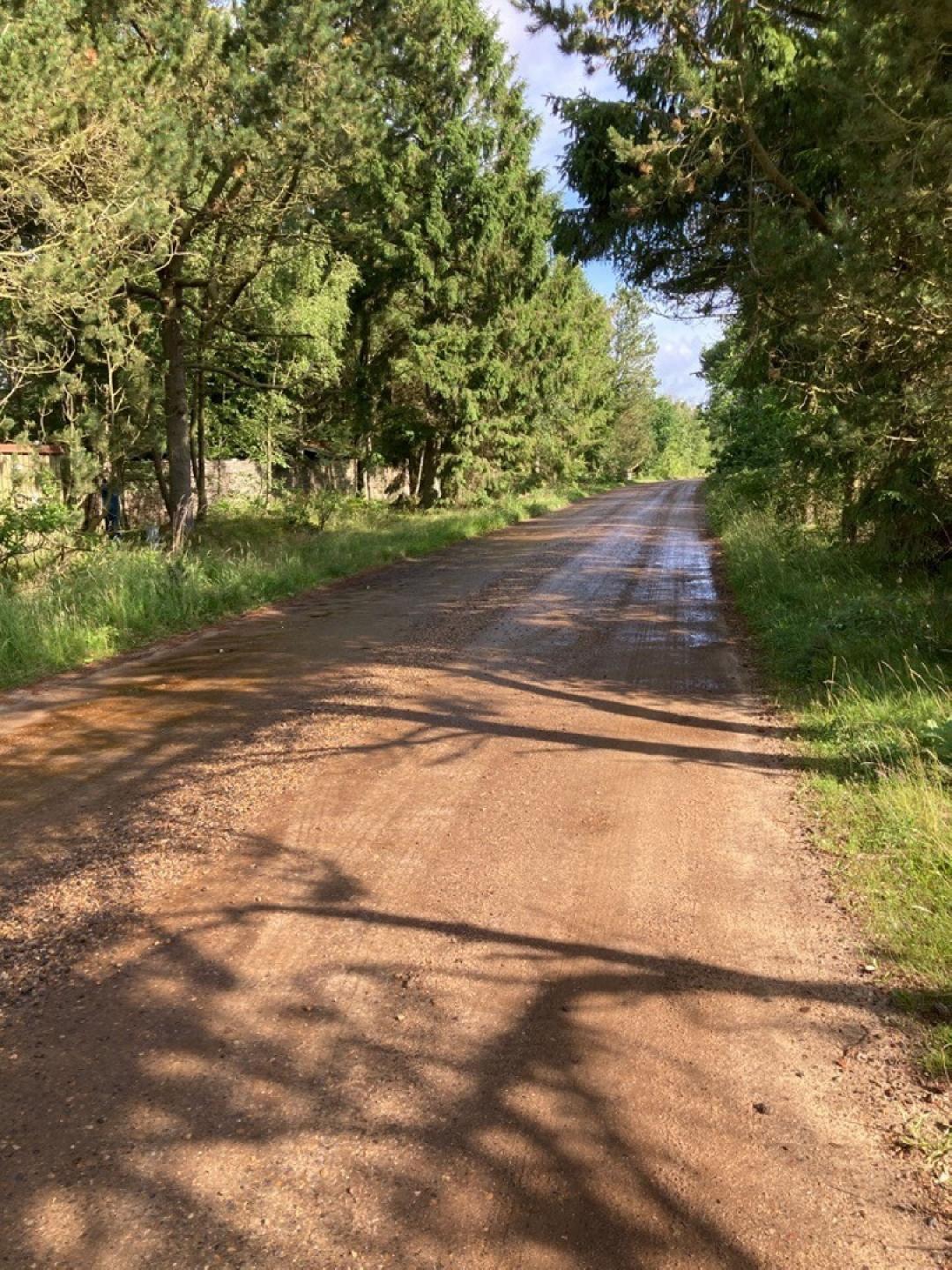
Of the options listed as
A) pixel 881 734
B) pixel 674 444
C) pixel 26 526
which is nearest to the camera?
pixel 881 734

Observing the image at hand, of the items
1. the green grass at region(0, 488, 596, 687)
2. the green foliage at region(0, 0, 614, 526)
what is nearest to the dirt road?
the green grass at region(0, 488, 596, 687)

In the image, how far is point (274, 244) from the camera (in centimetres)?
1714

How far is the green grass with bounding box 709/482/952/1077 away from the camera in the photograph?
369cm

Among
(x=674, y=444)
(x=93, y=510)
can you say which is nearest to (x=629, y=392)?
(x=674, y=444)

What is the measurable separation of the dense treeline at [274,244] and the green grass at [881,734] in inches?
217

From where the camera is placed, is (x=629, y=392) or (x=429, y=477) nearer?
(x=429, y=477)

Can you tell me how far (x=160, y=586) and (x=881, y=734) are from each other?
9167 millimetres

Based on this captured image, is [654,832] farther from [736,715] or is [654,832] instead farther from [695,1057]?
[736,715]

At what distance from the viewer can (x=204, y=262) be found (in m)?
18.4

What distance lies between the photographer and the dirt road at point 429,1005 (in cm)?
235

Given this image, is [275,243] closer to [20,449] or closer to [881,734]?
[20,449]

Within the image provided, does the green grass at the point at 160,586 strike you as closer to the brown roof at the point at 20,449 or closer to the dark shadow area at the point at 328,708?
the dark shadow area at the point at 328,708

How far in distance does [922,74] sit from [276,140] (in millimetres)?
10491

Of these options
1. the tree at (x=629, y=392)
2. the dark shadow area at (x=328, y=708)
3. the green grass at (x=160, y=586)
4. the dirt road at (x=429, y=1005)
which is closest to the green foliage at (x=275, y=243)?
the green grass at (x=160, y=586)
